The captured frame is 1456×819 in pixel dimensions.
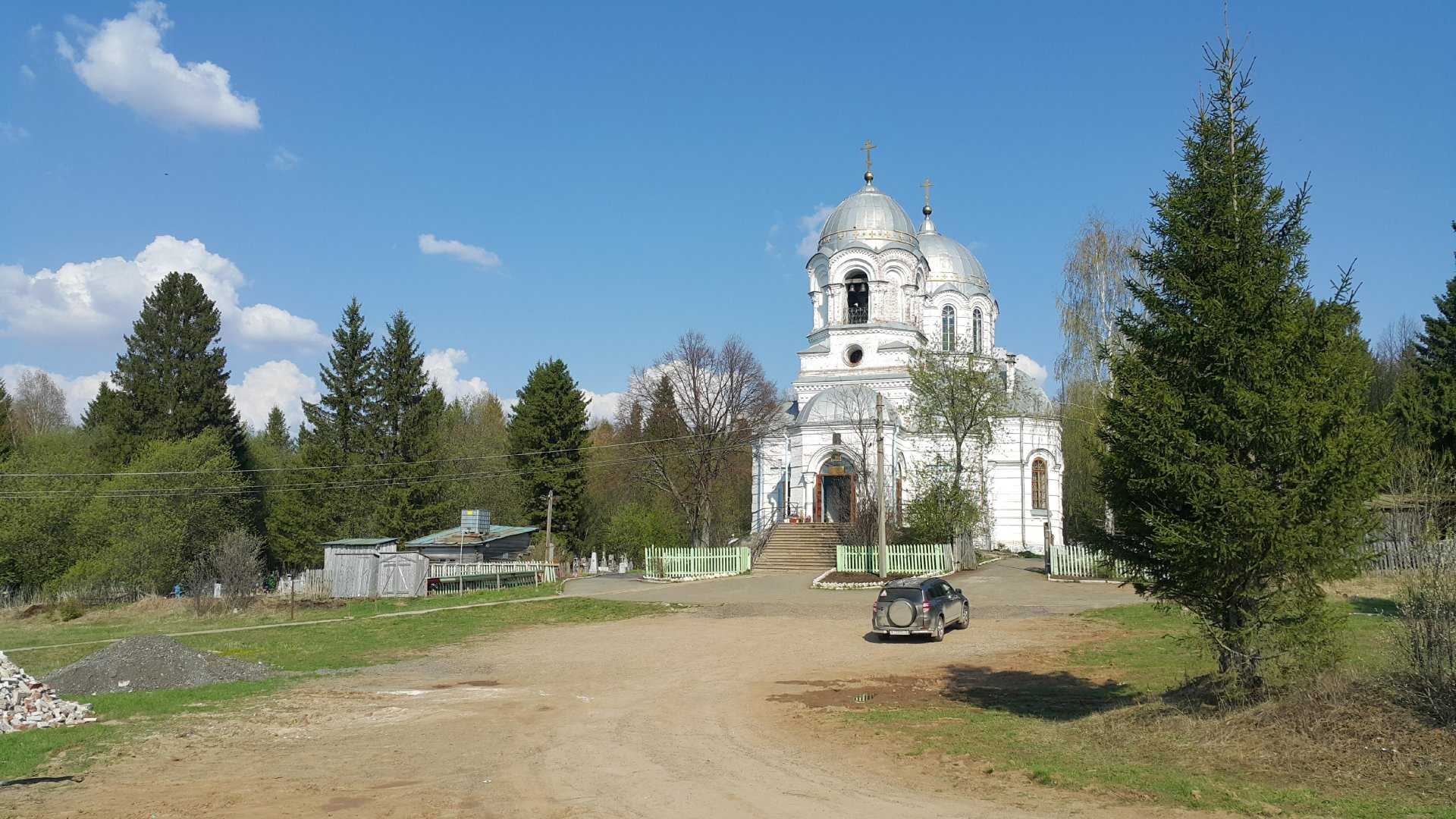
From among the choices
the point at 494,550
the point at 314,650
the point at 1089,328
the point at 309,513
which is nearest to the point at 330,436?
the point at 309,513

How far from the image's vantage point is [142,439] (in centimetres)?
4797

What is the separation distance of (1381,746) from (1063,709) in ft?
14.6

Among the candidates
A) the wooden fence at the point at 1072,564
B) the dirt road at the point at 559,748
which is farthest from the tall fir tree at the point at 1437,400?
the dirt road at the point at 559,748

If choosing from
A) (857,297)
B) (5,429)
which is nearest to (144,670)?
(857,297)

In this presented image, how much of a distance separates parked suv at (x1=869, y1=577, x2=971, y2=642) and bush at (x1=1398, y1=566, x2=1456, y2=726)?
10646mm

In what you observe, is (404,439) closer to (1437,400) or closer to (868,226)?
(868,226)

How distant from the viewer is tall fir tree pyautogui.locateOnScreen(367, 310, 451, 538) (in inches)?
1887

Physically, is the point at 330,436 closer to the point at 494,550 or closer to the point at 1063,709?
A: the point at 494,550

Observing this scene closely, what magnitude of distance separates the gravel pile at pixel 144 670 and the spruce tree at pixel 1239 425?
1513 centimetres

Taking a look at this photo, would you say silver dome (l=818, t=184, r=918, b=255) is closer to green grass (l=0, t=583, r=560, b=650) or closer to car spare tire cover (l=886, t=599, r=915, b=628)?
green grass (l=0, t=583, r=560, b=650)

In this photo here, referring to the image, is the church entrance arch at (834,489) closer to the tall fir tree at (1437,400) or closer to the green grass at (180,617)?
the green grass at (180,617)

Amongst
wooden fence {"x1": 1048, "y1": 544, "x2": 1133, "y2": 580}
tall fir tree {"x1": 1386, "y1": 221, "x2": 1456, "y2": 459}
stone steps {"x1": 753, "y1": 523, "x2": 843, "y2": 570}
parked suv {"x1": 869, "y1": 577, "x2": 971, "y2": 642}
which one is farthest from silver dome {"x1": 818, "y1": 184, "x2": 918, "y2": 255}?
parked suv {"x1": 869, "y1": 577, "x2": 971, "y2": 642}

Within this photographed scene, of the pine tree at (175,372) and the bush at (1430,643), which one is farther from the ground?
the pine tree at (175,372)

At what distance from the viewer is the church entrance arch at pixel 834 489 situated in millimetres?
40000
